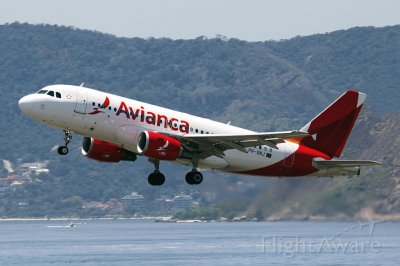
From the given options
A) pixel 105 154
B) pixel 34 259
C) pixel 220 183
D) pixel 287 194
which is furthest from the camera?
pixel 34 259

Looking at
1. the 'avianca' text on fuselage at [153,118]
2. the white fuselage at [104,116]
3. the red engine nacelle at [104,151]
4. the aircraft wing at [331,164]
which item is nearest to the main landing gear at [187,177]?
the white fuselage at [104,116]

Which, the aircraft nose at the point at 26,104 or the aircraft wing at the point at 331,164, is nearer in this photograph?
the aircraft nose at the point at 26,104

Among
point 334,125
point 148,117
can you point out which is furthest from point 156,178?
point 334,125

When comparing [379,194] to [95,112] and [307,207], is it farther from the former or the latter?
[95,112]

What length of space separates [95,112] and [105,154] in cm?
539

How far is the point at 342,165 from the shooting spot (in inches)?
2901

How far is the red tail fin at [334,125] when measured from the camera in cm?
7750

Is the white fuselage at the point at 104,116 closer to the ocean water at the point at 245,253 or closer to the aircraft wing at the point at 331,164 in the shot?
the aircraft wing at the point at 331,164

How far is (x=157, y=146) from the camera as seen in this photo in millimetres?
67625

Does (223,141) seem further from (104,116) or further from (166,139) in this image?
(104,116)

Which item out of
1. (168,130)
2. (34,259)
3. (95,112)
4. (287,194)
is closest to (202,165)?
(168,130)

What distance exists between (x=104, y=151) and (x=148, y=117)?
15.5 ft

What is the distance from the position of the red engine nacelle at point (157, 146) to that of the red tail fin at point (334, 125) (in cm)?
1228

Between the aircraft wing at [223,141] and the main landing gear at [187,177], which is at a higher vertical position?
the aircraft wing at [223,141]
